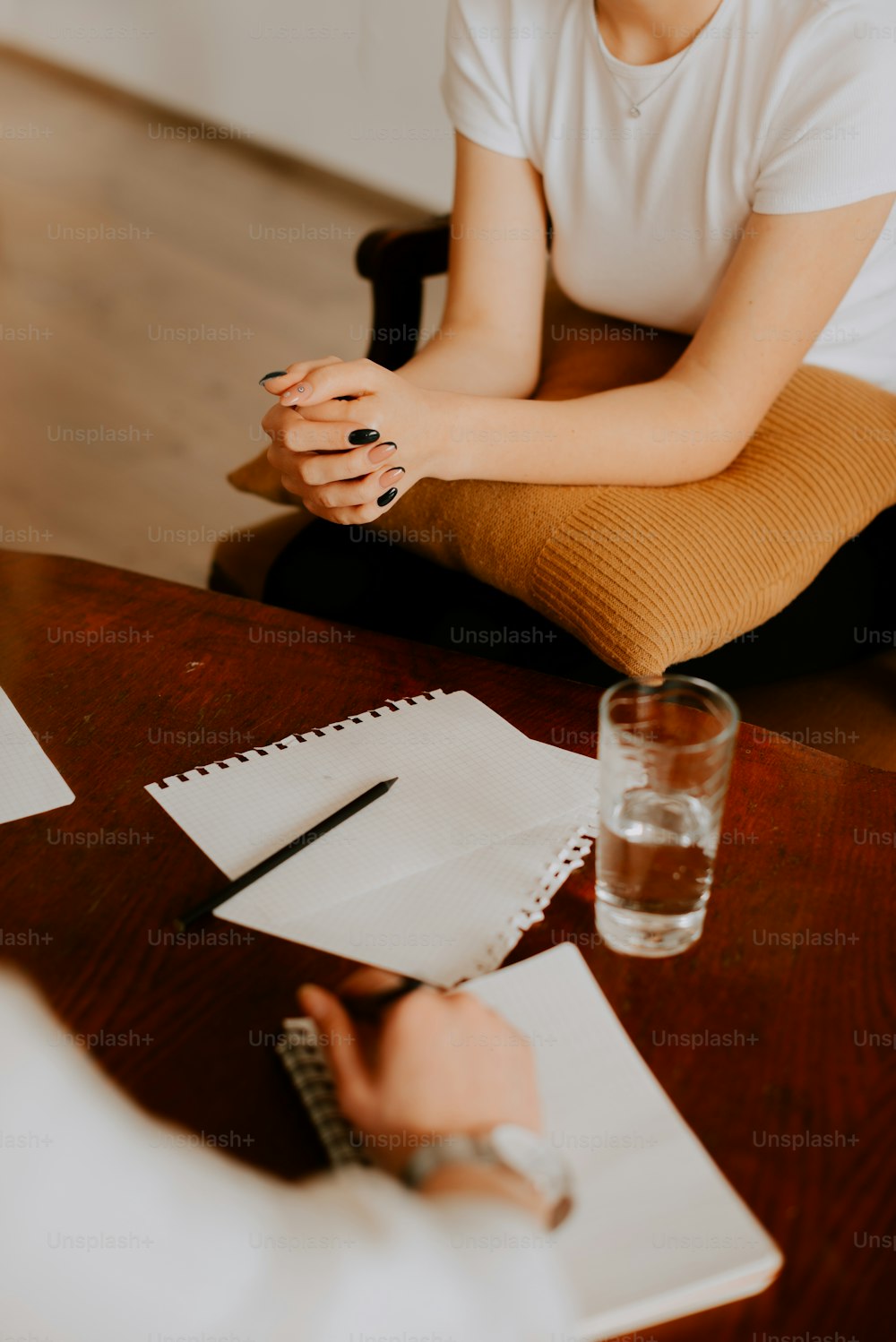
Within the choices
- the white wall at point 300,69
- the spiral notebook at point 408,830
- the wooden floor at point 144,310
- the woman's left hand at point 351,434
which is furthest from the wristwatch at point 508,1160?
the white wall at point 300,69

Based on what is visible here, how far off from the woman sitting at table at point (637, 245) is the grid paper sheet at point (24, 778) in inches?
14.9

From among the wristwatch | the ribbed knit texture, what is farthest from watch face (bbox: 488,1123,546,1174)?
the ribbed knit texture

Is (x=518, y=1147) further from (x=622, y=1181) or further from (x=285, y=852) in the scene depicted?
(x=285, y=852)

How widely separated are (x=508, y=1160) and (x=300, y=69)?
12.6ft

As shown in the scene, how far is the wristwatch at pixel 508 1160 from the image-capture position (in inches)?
22.1

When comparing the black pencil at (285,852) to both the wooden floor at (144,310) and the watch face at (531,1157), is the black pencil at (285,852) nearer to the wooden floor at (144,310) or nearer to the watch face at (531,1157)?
the watch face at (531,1157)

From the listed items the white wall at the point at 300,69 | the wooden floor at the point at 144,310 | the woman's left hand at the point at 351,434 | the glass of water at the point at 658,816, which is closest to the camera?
the glass of water at the point at 658,816

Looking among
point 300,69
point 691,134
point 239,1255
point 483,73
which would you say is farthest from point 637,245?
point 300,69

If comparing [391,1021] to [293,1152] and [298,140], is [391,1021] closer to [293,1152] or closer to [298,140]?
[293,1152]

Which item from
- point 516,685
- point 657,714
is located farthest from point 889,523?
point 657,714

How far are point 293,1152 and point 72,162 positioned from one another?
4.23m

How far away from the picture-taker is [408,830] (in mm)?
809

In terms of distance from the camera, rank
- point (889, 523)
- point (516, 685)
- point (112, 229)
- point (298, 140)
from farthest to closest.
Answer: point (298, 140) < point (112, 229) < point (889, 523) < point (516, 685)

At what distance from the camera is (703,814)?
0.71 meters
